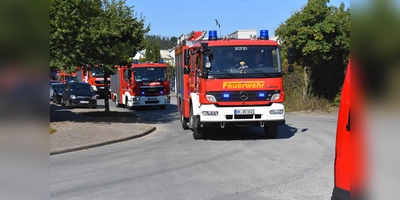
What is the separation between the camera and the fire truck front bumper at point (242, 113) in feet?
42.9

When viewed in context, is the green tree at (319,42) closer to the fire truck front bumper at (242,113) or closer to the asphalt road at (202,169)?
the asphalt road at (202,169)

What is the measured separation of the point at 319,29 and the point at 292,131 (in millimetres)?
8920

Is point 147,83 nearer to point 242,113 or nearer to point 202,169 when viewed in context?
point 242,113

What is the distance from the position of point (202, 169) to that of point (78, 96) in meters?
22.5

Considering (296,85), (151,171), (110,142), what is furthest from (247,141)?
(296,85)

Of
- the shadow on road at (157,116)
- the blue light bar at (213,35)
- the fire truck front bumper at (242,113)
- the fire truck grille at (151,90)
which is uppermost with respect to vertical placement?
the blue light bar at (213,35)

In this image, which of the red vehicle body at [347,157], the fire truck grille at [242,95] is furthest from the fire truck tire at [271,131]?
the red vehicle body at [347,157]

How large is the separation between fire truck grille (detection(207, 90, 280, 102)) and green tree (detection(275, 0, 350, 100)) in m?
10.4

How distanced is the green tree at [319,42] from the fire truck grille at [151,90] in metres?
7.72

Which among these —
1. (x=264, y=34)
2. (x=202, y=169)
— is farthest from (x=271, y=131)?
(x=202, y=169)

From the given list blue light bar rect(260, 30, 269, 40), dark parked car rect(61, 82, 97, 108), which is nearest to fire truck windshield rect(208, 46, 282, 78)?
blue light bar rect(260, 30, 269, 40)

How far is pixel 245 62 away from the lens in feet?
43.5

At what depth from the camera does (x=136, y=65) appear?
28094 millimetres
